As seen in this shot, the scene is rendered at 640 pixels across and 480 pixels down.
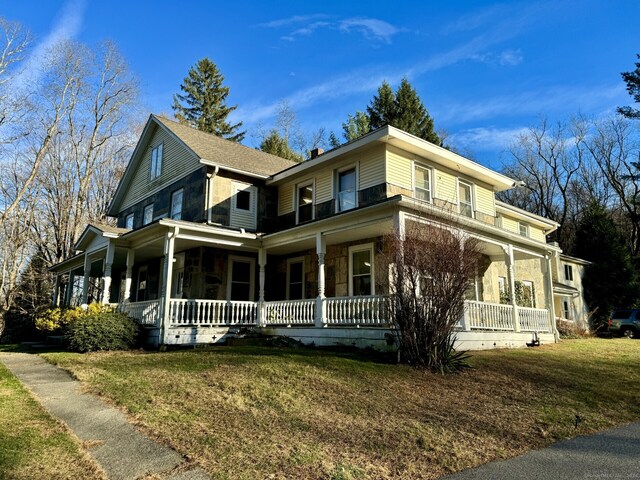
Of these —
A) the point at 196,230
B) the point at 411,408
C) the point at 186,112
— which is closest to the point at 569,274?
the point at 196,230

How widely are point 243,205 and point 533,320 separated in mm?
10401

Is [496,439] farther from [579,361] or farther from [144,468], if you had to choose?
[579,361]

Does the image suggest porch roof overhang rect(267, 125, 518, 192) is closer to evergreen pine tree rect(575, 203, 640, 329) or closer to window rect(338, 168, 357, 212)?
window rect(338, 168, 357, 212)

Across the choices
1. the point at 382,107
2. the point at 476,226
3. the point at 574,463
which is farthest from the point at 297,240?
the point at 382,107

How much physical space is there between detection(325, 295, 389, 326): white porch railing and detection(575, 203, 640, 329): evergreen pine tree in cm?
1987

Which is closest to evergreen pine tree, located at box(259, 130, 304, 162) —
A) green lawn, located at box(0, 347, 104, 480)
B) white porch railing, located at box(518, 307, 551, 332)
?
white porch railing, located at box(518, 307, 551, 332)

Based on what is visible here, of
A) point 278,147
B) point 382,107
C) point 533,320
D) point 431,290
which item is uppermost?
point 382,107

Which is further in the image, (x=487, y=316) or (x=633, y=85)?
(x=633, y=85)

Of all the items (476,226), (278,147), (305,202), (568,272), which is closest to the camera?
(476,226)

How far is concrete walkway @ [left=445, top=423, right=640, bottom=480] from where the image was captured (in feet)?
13.1

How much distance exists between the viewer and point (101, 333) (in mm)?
11336

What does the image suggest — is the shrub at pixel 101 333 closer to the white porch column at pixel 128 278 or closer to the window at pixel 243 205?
the white porch column at pixel 128 278

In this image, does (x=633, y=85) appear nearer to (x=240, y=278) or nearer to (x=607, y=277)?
(x=607, y=277)

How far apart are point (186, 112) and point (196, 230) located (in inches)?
1241
